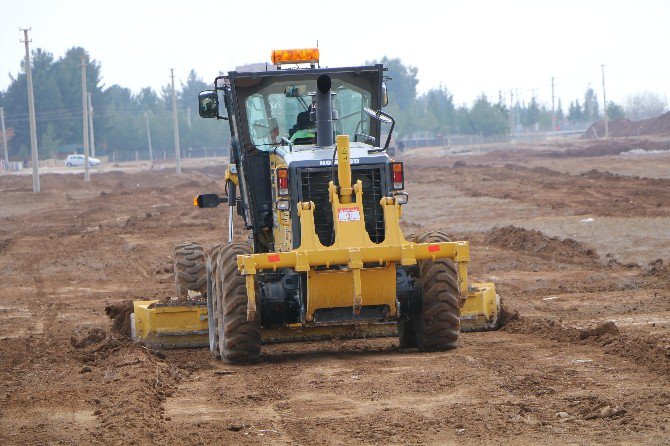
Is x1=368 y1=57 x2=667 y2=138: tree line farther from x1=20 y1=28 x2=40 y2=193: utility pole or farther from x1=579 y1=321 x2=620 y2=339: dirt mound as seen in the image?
x1=579 y1=321 x2=620 y2=339: dirt mound

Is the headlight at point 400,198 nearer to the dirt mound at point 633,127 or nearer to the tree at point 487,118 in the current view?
the dirt mound at point 633,127

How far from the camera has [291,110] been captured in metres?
13.0

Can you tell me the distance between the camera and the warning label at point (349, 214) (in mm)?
11250

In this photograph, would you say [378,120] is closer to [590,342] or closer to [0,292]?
[590,342]

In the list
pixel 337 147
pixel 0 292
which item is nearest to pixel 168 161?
pixel 0 292

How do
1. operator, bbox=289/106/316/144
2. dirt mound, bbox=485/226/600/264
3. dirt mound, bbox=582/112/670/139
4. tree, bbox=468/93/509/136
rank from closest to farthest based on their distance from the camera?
operator, bbox=289/106/316/144
dirt mound, bbox=485/226/600/264
dirt mound, bbox=582/112/670/139
tree, bbox=468/93/509/136

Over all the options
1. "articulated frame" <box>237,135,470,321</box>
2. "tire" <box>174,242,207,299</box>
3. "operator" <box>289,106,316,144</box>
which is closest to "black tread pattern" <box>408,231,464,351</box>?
"articulated frame" <box>237,135,470,321</box>

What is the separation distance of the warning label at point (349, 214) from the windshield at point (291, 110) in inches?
68.8

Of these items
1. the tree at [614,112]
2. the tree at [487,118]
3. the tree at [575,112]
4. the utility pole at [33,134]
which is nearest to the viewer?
the utility pole at [33,134]

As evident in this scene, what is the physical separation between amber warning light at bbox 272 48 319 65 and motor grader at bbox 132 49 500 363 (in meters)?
0.01

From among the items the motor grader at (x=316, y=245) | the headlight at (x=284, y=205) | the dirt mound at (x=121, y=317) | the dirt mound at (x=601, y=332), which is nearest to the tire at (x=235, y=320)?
the motor grader at (x=316, y=245)

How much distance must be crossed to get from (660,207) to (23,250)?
52.0ft

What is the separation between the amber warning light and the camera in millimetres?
13289

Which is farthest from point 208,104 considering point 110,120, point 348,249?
point 110,120
